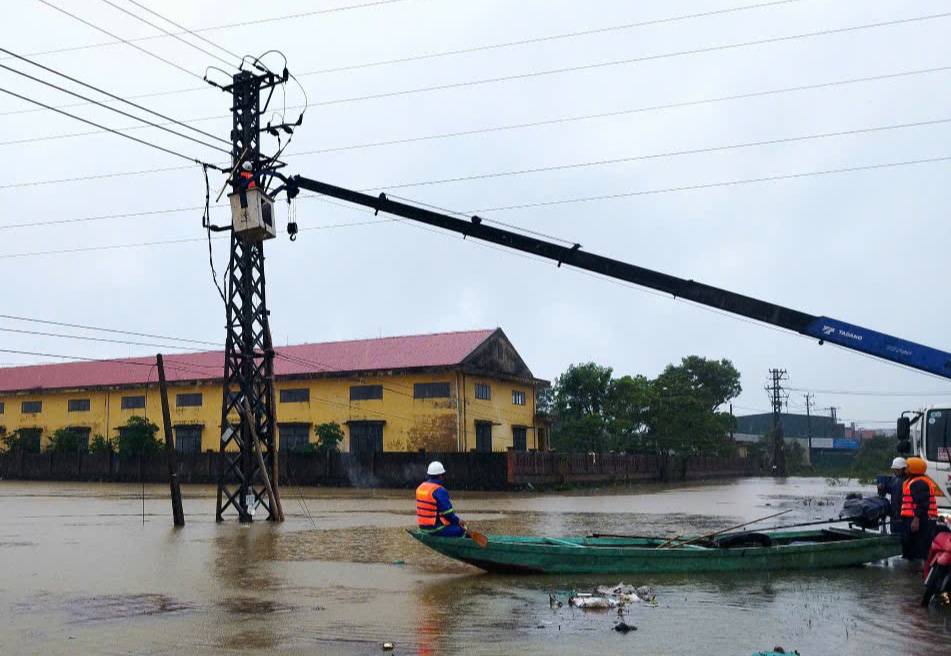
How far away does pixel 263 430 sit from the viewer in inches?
827

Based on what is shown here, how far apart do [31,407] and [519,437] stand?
3102 centimetres

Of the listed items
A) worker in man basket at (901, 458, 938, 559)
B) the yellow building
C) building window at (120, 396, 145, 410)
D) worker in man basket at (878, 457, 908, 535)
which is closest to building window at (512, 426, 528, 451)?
the yellow building

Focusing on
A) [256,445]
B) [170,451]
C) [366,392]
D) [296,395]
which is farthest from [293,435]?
[170,451]

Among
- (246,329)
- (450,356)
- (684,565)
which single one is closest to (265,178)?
(246,329)

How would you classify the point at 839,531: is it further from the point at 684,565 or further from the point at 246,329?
the point at 246,329

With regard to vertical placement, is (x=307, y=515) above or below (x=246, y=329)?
below

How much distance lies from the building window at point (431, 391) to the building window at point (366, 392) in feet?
6.62

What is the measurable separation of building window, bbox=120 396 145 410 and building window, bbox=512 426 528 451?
21632 mm

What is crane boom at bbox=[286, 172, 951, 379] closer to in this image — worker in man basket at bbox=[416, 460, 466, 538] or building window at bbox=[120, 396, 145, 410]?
worker in man basket at bbox=[416, 460, 466, 538]

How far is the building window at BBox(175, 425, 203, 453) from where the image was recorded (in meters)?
48.5

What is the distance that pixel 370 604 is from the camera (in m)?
9.93

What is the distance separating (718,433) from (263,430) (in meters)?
43.4

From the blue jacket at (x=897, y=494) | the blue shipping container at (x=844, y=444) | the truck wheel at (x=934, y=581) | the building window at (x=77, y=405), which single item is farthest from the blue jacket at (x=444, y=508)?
the blue shipping container at (x=844, y=444)

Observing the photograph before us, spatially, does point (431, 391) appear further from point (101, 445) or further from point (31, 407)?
point (31, 407)
